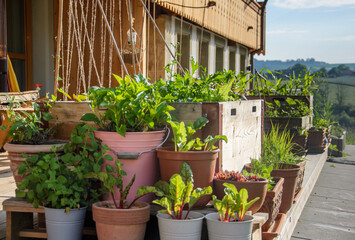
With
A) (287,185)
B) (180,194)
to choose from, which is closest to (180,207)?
(180,194)

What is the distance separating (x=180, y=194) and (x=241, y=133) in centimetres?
107

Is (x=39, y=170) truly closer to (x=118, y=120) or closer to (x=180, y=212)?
(x=118, y=120)

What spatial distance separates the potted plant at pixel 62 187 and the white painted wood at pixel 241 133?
0.74m

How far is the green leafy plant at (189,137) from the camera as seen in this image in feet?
7.23

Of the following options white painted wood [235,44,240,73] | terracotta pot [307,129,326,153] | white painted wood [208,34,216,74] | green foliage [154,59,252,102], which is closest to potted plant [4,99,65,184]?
green foliage [154,59,252,102]

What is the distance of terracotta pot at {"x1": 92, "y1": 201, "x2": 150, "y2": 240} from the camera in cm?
197

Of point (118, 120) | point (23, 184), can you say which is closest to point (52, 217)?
point (23, 184)

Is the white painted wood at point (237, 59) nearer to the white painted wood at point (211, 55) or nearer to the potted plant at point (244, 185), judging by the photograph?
the white painted wood at point (211, 55)

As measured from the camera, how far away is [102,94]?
220 cm

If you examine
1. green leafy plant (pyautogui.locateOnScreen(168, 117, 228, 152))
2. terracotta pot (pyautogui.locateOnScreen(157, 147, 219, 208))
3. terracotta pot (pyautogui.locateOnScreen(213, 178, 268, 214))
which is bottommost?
terracotta pot (pyautogui.locateOnScreen(213, 178, 268, 214))

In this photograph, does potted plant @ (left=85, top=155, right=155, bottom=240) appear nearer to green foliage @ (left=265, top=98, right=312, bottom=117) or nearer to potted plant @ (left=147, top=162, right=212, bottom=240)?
potted plant @ (left=147, top=162, right=212, bottom=240)

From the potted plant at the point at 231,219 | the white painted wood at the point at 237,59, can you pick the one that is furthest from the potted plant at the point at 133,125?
the white painted wood at the point at 237,59

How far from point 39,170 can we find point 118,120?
16.1 inches

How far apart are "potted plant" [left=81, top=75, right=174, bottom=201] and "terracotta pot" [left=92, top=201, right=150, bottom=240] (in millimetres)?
253
